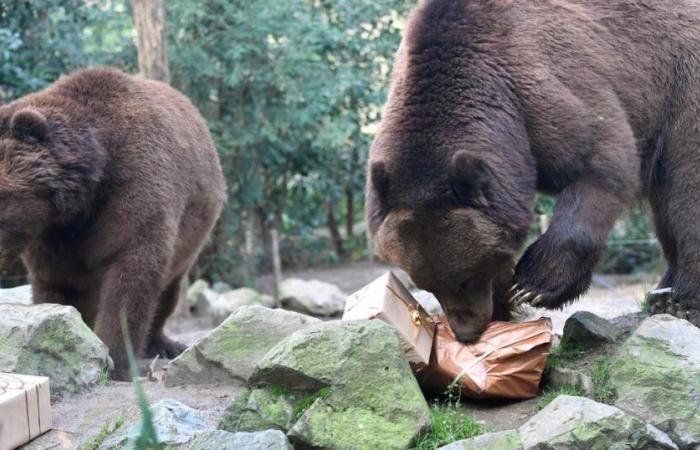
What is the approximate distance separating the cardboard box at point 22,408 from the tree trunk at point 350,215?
11410 mm

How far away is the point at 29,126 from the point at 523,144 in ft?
10.5

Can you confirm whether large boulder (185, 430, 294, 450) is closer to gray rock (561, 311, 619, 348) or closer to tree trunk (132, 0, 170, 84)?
gray rock (561, 311, 619, 348)

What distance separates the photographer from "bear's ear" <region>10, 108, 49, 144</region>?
20.3 feet

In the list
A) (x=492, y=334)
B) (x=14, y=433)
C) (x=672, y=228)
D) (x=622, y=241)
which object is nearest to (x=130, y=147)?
(x=14, y=433)

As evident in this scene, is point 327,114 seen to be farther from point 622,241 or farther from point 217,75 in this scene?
point 622,241

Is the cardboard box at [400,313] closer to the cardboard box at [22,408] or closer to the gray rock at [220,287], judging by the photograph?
the cardboard box at [22,408]

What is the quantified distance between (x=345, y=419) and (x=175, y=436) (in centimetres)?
83

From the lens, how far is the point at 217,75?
12195 millimetres

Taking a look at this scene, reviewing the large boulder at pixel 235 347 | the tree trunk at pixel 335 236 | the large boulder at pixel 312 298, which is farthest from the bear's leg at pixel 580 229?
the tree trunk at pixel 335 236

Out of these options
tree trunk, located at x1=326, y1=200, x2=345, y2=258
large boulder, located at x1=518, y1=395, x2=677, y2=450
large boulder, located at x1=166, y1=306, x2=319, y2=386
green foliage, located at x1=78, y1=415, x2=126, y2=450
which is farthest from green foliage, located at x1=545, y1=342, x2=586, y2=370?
tree trunk, located at x1=326, y1=200, x2=345, y2=258

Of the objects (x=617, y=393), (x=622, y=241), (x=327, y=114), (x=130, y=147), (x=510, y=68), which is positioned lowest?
(x=622, y=241)

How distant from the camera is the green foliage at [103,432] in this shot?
4.72 m

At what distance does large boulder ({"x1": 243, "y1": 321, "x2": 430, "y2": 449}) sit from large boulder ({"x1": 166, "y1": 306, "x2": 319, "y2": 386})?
0.88 m

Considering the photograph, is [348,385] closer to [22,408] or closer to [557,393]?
[557,393]
